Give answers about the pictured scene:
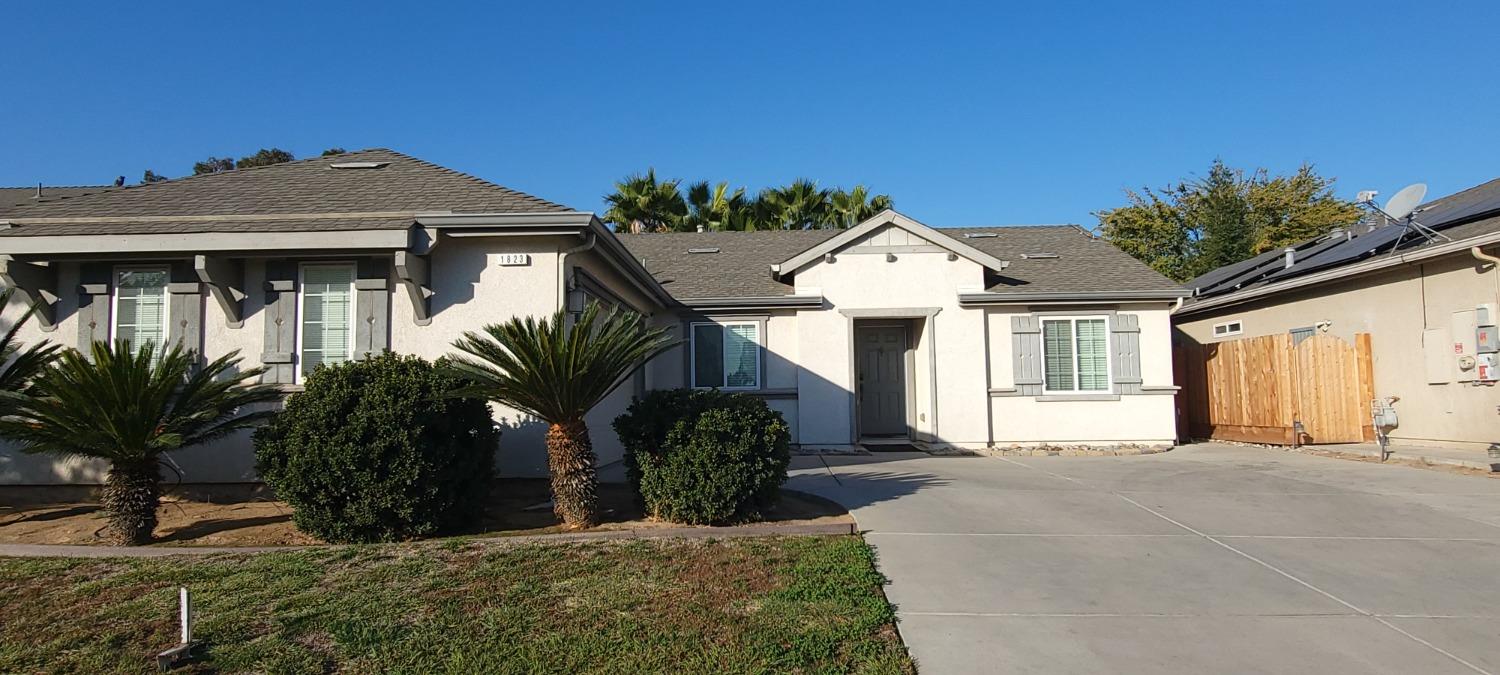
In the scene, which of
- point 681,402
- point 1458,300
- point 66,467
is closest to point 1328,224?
point 1458,300

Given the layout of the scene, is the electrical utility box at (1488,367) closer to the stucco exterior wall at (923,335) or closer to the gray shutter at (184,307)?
the stucco exterior wall at (923,335)

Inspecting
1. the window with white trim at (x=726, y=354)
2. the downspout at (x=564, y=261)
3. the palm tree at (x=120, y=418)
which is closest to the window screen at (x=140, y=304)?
the palm tree at (x=120, y=418)

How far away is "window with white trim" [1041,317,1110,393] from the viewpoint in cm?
1344

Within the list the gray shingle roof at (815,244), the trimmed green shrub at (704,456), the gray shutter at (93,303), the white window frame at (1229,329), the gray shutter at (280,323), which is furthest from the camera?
the white window frame at (1229,329)

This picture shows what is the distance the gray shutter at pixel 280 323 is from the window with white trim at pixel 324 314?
2.7 inches

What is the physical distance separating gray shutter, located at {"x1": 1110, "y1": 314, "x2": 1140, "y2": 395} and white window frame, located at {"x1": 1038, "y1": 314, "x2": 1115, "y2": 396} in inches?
1.9

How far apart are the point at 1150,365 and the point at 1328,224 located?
20.3 m

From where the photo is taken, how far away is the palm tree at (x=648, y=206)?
2411 cm

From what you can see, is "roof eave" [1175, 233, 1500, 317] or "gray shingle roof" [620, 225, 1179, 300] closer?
A: "roof eave" [1175, 233, 1500, 317]

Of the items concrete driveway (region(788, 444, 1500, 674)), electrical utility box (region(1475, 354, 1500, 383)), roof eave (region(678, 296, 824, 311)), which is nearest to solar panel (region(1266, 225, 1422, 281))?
electrical utility box (region(1475, 354, 1500, 383))

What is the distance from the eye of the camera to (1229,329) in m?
15.9

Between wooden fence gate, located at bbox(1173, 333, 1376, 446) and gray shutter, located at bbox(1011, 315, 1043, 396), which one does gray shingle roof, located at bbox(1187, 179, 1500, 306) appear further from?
gray shutter, located at bbox(1011, 315, 1043, 396)

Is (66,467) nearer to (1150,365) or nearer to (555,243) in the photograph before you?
(555,243)

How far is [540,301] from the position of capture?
8367mm
